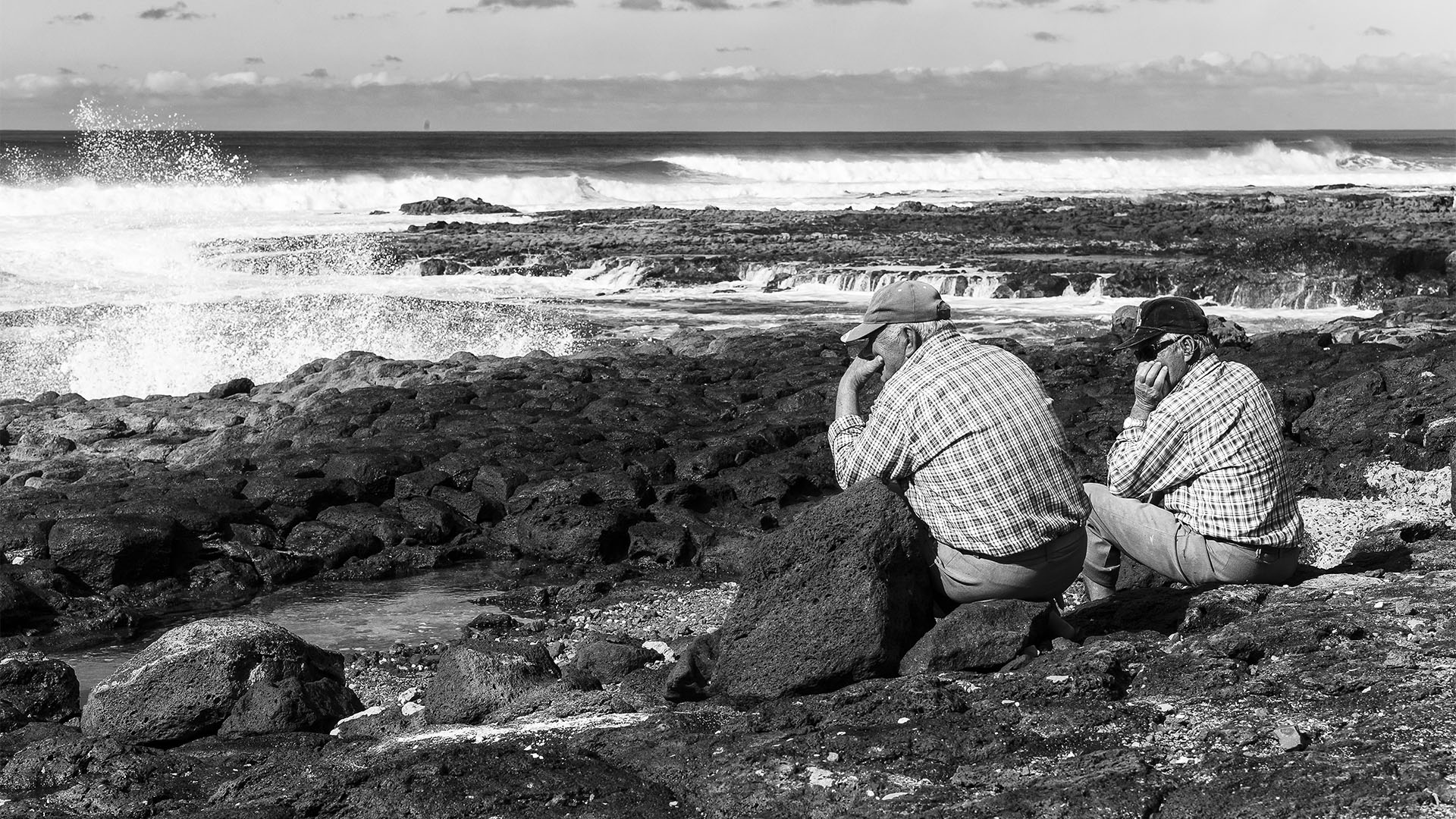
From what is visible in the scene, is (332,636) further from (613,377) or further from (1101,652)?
(613,377)

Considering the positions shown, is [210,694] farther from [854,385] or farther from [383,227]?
[383,227]

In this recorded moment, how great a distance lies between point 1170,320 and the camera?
225 inches

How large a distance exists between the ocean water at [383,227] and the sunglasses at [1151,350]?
14.5 meters

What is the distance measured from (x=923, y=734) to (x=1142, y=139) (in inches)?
5745

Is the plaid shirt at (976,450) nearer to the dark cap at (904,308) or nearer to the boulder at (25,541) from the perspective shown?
the dark cap at (904,308)

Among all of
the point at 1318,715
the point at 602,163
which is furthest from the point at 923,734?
the point at 602,163

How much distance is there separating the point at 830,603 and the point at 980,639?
535mm

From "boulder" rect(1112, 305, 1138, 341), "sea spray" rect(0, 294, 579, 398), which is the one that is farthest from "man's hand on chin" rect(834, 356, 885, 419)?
"sea spray" rect(0, 294, 579, 398)

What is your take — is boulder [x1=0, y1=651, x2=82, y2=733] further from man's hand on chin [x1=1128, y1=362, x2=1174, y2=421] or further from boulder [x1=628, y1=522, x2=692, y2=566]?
man's hand on chin [x1=1128, y1=362, x2=1174, y2=421]

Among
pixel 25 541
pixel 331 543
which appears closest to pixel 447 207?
pixel 331 543

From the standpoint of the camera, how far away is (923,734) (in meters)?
4.30

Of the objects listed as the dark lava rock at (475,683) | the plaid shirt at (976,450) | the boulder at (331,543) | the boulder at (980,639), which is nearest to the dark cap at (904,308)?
the plaid shirt at (976,450)

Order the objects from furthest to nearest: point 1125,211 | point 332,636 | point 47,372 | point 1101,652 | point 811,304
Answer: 1. point 1125,211
2. point 811,304
3. point 47,372
4. point 332,636
5. point 1101,652

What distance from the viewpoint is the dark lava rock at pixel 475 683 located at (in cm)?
555
